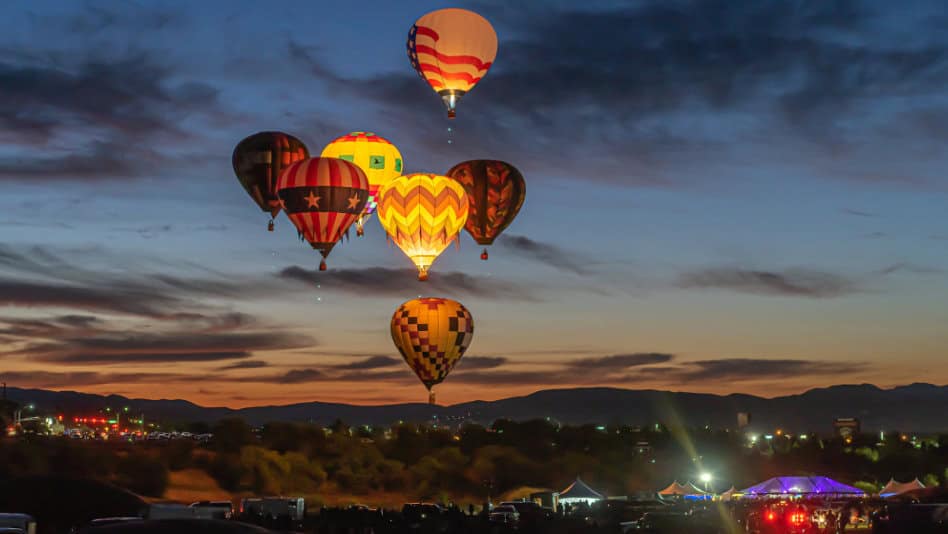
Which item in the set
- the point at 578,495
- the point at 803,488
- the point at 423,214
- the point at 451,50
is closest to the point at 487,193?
the point at 423,214

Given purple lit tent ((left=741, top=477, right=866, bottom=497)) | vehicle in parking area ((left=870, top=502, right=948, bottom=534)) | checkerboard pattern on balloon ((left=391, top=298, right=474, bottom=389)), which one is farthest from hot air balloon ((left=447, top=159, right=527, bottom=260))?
purple lit tent ((left=741, top=477, right=866, bottom=497))

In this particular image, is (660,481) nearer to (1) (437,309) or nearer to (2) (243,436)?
(2) (243,436)

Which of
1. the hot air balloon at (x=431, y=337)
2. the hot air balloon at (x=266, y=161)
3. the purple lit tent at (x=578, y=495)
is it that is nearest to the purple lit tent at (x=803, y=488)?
the purple lit tent at (x=578, y=495)

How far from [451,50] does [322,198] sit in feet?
20.2

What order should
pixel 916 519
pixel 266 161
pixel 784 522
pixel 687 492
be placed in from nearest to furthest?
1. pixel 916 519
2. pixel 784 522
3. pixel 266 161
4. pixel 687 492

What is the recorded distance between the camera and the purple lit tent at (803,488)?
5067 centimetres

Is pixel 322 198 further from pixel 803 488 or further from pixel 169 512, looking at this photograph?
pixel 803 488

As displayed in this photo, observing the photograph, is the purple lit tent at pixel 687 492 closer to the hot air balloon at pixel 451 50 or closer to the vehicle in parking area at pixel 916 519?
the hot air balloon at pixel 451 50

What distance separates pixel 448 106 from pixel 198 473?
64091 mm

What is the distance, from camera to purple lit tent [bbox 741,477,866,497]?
50.7 meters


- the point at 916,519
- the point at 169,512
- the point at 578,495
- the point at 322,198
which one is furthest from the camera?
the point at 578,495

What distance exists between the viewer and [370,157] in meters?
42.0

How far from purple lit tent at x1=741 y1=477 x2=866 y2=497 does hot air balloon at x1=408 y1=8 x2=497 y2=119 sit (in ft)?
75.3

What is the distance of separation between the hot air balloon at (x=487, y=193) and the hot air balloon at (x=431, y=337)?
2.70m
